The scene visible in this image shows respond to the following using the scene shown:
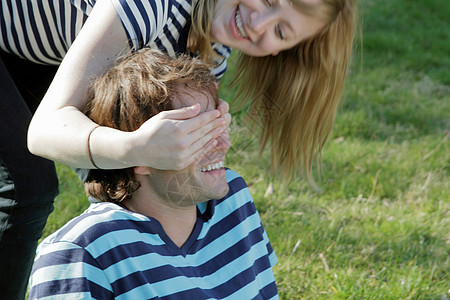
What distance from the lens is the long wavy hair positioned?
7.75ft

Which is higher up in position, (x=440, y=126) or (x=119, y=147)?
(x=119, y=147)

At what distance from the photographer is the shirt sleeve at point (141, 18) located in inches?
65.7

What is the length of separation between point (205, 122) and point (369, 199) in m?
2.15

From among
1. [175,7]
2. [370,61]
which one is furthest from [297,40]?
[370,61]

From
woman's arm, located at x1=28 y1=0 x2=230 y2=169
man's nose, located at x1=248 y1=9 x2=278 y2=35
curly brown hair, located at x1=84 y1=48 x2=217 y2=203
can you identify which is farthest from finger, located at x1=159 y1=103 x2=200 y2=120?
man's nose, located at x1=248 y1=9 x2=278 y2=35

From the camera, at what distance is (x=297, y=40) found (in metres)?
2.23

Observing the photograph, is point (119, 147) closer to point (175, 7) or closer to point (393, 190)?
point (175, 7)

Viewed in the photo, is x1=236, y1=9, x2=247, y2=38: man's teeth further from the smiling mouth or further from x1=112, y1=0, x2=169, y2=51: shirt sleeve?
x1=112, y1=0, x2=169, y2=51: shirt sleeve

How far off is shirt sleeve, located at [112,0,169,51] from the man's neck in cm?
44

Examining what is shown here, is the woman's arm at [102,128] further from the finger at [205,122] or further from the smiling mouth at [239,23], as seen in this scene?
the smiling mouth at [239,23]

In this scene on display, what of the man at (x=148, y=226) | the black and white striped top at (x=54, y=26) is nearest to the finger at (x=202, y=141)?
the man at (x=148, y=226)

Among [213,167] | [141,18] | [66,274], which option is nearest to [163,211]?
[213,167]

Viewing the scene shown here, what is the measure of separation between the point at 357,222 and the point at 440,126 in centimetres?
154

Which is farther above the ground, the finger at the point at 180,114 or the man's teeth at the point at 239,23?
the man's teeth at the point at 239,23
